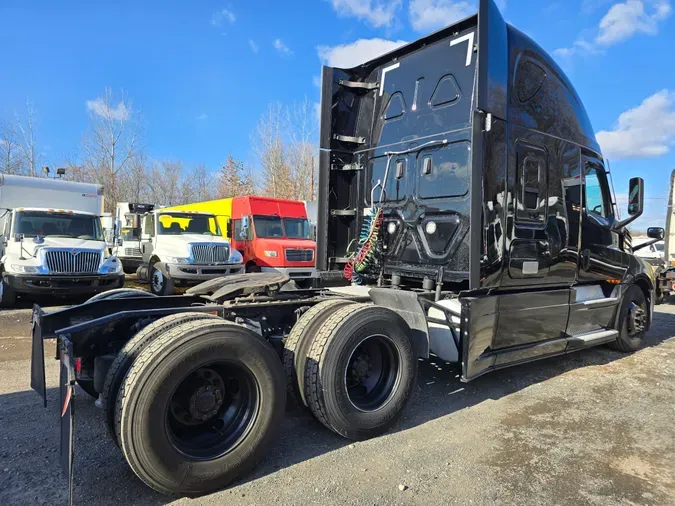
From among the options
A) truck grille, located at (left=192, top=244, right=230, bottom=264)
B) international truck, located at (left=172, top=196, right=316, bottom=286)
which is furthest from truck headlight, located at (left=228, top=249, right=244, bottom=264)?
international truck, located at (left=172, top=196, right=316, bottom=286)

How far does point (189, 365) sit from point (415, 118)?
3.63 metres

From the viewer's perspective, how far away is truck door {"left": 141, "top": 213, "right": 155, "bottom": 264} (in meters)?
12.8

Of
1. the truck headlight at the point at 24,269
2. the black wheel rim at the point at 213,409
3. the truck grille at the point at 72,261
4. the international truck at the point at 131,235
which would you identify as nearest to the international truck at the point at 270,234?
the international truck at the point at 131,235

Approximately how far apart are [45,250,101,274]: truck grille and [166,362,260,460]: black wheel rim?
25.6 ft

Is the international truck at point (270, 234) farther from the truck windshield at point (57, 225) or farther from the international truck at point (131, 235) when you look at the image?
the truck windshield at point (57, 225)

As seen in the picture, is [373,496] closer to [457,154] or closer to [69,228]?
[457,154]

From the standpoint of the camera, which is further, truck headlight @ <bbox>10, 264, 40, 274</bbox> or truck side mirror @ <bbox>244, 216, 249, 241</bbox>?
truck side mirror @ <bbox>244, 216, 249, 241</bbox>

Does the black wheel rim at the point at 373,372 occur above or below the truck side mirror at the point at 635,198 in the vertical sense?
below

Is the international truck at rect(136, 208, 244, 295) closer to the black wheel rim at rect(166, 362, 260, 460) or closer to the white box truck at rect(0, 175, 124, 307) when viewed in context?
the white box truck at rect(0, 175, 124, 307)

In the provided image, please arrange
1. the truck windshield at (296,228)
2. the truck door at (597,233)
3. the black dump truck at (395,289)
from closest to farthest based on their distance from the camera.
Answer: the black dump truck at (395,289) → the truck door at (597,233) → the truck windshield at (296,228)

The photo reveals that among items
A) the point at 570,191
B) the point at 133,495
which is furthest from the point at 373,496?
the point at 570,191

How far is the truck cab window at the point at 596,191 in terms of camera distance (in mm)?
5559

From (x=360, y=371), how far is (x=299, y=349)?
0.65m

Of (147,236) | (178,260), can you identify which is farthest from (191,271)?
(147,236)
